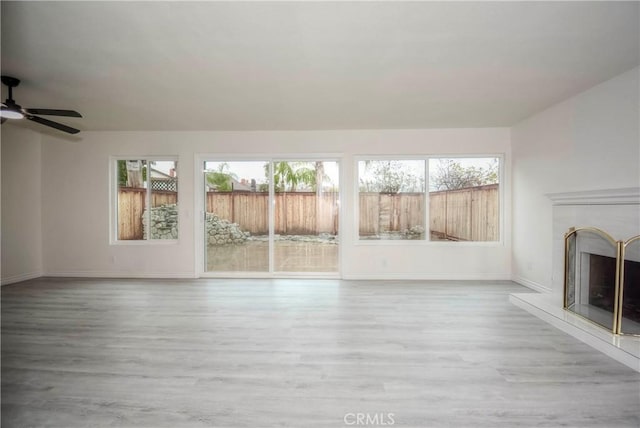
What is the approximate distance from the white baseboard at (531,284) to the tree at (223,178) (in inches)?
193

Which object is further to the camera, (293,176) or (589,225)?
(293,176)

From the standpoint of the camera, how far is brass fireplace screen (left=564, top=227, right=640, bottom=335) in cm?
256

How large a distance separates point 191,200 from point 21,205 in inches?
107

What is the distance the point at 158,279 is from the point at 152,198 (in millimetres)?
1413

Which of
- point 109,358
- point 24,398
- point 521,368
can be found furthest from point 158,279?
point 521,368


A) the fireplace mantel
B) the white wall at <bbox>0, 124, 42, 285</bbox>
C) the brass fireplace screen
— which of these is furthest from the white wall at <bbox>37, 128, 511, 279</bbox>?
the brass fireplace screen

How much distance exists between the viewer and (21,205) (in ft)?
16.0

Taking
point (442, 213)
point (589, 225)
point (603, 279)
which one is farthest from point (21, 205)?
point (603, 279)

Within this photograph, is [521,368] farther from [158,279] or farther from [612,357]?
[158,279]

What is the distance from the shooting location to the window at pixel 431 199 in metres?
4.96

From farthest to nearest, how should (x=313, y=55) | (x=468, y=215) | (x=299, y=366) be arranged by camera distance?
(x=468, y=215) < (x=313, y=55) < (x=299, y=366)

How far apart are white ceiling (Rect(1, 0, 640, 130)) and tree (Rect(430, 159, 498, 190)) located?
1.12 m

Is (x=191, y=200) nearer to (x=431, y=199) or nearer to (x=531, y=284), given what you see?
(x=431, y=199)

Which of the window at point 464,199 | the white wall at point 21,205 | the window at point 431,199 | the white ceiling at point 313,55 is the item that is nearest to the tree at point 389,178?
the window at point 431,199
